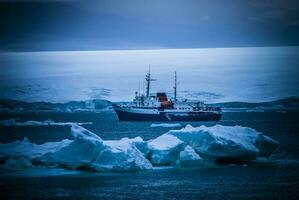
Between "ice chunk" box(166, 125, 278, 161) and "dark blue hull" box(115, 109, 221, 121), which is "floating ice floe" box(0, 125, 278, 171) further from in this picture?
"dark blue hull" box(115, 109, 221, 121)

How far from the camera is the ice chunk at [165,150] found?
37.5ft

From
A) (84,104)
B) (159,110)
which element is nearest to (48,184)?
(159,110)

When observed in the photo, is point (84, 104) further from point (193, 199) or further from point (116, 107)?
point (193, 199)

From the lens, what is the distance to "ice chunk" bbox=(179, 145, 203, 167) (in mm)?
11594

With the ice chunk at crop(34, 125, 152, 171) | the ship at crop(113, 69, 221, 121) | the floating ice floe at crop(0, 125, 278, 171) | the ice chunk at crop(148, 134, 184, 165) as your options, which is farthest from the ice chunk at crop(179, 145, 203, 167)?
the ship at crop(113, 69, 221, 121)

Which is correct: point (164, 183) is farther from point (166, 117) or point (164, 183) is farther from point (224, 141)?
point (166, 117)

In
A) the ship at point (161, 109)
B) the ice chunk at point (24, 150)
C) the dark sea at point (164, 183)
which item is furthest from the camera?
the ship at point (161, 109)

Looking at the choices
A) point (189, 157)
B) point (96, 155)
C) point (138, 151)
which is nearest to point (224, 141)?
point (189, 157)

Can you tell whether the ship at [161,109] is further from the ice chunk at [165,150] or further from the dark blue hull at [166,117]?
the ice chunk at [165,150]

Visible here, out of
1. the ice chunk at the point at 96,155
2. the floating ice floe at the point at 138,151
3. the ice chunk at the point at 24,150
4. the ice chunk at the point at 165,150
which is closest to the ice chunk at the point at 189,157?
the floating ice floe at the point at 138,151

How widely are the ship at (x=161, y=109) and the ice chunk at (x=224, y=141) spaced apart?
568 inches

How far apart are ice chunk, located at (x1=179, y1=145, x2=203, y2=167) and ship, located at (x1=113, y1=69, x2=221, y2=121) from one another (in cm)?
1491

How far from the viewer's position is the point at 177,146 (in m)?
11.5

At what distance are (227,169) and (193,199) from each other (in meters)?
2.75
